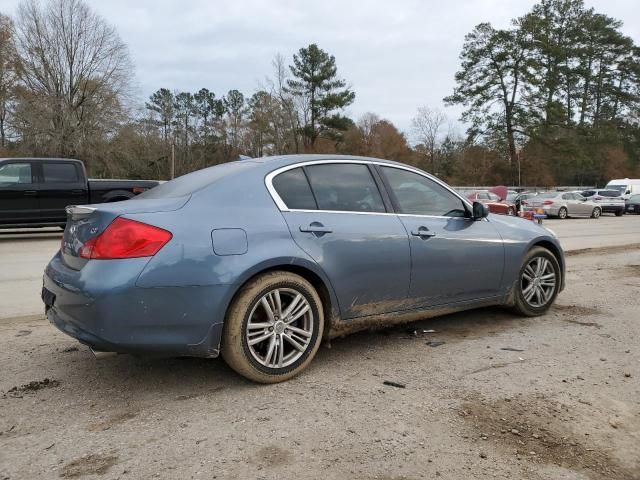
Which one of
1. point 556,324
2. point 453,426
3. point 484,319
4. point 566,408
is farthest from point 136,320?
point 556,324

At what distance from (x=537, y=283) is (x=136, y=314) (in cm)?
388

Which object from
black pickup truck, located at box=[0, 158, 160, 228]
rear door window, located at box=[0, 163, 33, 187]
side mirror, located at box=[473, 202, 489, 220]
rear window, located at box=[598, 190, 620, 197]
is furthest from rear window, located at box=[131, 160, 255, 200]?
rear window, located at box=[598, 190, 620, 197]

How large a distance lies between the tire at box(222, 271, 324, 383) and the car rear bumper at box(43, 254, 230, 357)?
0.38ft

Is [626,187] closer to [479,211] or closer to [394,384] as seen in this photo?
[479,211]

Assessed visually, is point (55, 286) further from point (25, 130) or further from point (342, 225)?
point (25, 130)

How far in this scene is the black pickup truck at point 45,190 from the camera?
12039mm

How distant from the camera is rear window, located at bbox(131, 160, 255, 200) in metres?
3.68

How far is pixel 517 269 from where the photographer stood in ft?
16.6

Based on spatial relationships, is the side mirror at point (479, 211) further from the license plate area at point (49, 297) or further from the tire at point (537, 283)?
the license plate area at point (49, 297)

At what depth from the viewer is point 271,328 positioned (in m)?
3.55

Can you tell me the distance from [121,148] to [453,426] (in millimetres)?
46711

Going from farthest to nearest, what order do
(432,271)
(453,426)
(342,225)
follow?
(432,271) → (342,225) → (453,426)

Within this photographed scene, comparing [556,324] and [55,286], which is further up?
[55,286]

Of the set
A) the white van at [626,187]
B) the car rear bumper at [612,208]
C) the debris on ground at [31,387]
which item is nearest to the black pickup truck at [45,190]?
the debris on ground at [31,387]
